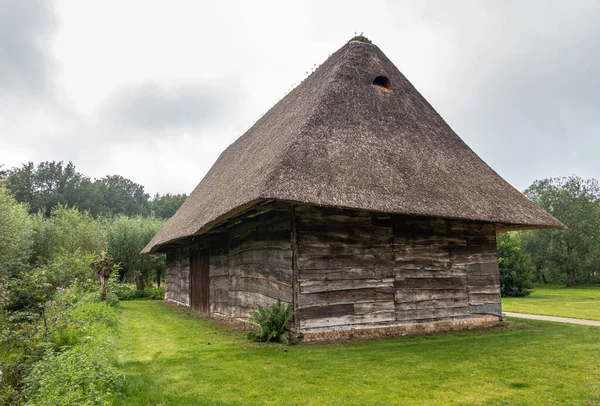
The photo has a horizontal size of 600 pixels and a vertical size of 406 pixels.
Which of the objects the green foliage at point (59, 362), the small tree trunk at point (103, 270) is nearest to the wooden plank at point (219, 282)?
the green foliage at point (59, 362)

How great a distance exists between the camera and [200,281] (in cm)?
1431

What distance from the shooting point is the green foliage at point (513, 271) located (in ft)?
73.2

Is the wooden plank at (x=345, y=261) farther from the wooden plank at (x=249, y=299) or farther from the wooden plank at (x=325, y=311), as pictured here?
the wooden plank at (x=249, y=299)

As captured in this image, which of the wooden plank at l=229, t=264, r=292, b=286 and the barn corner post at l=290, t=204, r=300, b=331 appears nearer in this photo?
the barn corner post at l=290, t=204, r=300, b=331

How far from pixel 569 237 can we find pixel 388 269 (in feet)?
93.4

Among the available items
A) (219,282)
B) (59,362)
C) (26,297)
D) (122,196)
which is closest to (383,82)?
(219,282)

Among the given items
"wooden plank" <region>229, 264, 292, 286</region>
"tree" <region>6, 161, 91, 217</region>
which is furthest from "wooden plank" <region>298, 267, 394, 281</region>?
"tree" <region>6, 161, 91, 217</region>

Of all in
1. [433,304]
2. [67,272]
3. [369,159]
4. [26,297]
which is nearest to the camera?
[369,159]

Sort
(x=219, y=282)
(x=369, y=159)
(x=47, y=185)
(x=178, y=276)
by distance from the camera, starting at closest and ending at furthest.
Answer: (x=369, y=159)
(x=219, y=282)
(x=178, y=276)
(x=47, y=185)

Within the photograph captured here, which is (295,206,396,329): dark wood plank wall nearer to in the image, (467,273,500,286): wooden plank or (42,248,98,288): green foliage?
(467,273,500,286): wooden plank

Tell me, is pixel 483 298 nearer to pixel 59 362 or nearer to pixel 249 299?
pixel 249 299

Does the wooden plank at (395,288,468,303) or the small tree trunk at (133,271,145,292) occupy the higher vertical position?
the wooden plank at (395,288,468,303)

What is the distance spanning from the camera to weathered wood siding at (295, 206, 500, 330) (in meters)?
8.16

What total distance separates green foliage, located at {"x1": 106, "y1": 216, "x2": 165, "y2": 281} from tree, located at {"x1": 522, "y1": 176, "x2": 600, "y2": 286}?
2798 cm
